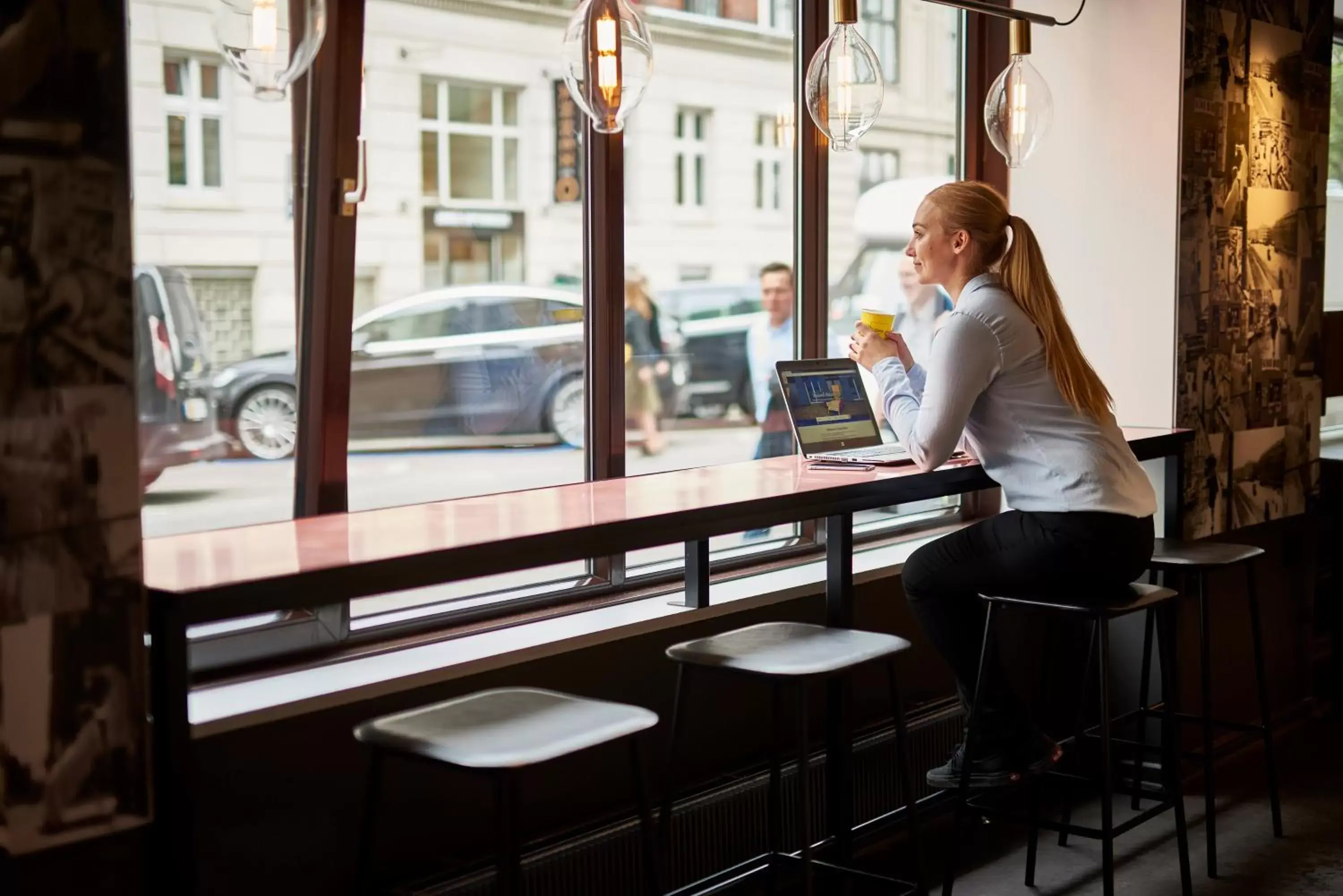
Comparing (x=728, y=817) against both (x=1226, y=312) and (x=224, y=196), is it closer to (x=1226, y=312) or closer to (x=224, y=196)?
(x=224, y=196)

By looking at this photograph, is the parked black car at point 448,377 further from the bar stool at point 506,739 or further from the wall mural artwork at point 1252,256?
the wall mural artwork at point 1252,256

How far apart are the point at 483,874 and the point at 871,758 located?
1232mm

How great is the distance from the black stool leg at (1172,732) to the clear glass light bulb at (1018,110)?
112 cm

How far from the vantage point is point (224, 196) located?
2.79m

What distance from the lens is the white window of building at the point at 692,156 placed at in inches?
150

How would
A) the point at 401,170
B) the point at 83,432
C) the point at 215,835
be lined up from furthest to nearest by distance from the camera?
the point at 401,170 → the point at 215,835 → the point at 83,432

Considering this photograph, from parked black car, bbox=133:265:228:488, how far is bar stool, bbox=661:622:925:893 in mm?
1009

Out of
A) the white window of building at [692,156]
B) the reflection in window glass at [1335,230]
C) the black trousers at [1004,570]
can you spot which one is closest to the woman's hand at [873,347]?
the black trousers at [1004,570]

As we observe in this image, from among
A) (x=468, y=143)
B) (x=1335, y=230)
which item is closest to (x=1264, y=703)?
(x=468, y=143)

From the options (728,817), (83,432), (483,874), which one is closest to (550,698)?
(483,874)

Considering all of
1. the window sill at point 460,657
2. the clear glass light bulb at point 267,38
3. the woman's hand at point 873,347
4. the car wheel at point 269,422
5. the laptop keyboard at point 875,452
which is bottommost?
the window sill at point 460,657

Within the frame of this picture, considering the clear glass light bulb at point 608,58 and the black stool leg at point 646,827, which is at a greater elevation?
the clear glass light bulb at point 608,58

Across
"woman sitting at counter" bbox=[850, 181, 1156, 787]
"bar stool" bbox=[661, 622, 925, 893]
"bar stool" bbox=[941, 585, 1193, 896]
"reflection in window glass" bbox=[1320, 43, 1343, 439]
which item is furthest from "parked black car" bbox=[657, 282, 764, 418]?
"reflection in window glass" bbox=[1320, 43, 1343, 439]

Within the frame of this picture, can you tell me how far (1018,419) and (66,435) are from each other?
6.53ft
